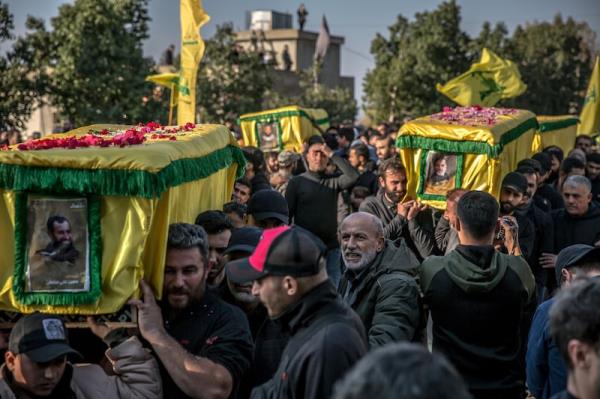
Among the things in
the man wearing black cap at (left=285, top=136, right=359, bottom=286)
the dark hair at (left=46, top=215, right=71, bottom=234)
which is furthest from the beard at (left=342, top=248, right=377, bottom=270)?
the man wearing black cap at (left=285, top=136, right=359, bottom=286)

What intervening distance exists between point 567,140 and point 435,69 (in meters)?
13.5

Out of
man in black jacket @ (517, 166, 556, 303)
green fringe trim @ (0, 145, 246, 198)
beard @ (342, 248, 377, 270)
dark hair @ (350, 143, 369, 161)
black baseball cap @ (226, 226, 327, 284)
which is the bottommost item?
man in black jacket @ (517, 166, 556, 303)

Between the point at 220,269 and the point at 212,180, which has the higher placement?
the point at 212,180

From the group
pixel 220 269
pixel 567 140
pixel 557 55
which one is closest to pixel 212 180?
pixel 220 269

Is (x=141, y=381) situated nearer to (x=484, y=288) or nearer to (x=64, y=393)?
(x=64, y=393)

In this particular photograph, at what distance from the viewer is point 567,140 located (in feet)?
57.9

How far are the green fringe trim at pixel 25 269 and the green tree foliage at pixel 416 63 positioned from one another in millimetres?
26762

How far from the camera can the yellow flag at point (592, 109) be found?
18.5 m

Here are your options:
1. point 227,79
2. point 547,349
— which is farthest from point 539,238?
point 227,79

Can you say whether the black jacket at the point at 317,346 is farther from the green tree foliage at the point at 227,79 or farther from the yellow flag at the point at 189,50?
the green tree foliage at the point at 227,79

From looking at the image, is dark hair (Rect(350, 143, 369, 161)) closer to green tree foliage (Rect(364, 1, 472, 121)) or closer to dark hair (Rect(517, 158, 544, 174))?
dark hair (Rect(517, 158, 544, 174))

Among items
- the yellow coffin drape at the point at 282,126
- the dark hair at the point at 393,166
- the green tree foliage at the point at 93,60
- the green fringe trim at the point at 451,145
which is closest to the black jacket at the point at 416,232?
the dark hair at the point at 393,166

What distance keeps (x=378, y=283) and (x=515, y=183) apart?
3.17 meters

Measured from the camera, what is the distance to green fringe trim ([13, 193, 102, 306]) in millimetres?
4309
